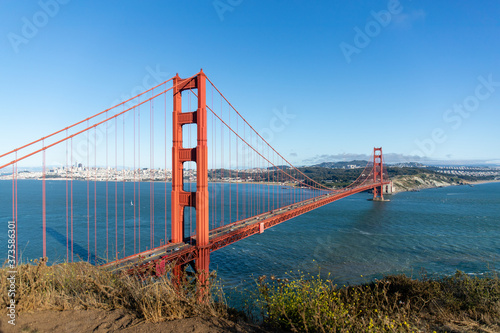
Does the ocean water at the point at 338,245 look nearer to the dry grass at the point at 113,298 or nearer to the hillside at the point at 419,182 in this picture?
the dry grass at the point at 113,298

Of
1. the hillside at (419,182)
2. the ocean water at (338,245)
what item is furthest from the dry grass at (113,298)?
the hillside at (419,182)

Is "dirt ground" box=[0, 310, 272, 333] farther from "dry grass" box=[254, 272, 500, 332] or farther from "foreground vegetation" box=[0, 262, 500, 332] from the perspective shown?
"dry grass" box=[254, 272, 500, 332]

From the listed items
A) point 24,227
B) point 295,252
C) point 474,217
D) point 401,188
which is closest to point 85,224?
point 24,227

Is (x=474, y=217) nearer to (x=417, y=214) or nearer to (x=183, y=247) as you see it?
(x=417, y=214)

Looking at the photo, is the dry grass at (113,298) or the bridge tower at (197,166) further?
the bridge tower at (197,166)

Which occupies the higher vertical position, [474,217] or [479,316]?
[479,316]

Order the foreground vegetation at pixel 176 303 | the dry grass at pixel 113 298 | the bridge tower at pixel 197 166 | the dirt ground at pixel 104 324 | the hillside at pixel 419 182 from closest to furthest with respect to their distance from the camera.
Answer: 1. the dirt ground at pixel 104 324
2. the foreground vegetation at pixel 176 303
3. the dry grass at pixel 113 298
4. the bridge tower at pixel 197 166
5. the hillside at pixel 419 182

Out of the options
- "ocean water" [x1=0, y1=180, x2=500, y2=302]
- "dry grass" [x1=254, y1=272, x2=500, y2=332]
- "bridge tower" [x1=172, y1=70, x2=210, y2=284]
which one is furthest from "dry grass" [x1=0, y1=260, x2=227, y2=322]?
"ocean water" [x1=0, y1=180, x2=500, y2=302]
